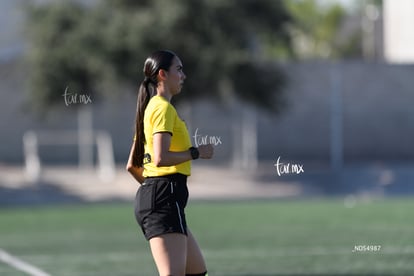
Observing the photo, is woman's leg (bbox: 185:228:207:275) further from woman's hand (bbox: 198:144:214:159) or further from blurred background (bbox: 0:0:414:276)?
blurred background (bbox: 0:0:414:276)

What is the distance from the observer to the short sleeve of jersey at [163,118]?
7.27 m

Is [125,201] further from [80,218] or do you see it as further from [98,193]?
[80,218]

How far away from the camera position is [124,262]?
1459 cm

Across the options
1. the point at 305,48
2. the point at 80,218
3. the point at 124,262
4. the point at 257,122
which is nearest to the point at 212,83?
the point at 257,122

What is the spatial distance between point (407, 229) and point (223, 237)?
305 centimetres

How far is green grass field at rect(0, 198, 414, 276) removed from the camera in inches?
536

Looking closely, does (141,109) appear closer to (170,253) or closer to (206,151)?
(206,151)

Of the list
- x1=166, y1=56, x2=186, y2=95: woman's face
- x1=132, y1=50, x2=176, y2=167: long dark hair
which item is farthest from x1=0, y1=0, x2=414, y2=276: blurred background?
x1=166, y1=56, x2=186, y2=95: woman's face

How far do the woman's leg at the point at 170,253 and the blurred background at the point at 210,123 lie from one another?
11057 millimetres

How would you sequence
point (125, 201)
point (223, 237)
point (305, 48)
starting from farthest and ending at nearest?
point (305, 48) → point (125, 201) → point (223, 237)

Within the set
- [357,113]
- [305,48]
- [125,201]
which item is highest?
[305,48]

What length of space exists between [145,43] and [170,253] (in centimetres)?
2700

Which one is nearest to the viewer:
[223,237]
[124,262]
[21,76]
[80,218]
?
[124,262]

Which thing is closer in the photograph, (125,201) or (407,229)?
(407,229)
